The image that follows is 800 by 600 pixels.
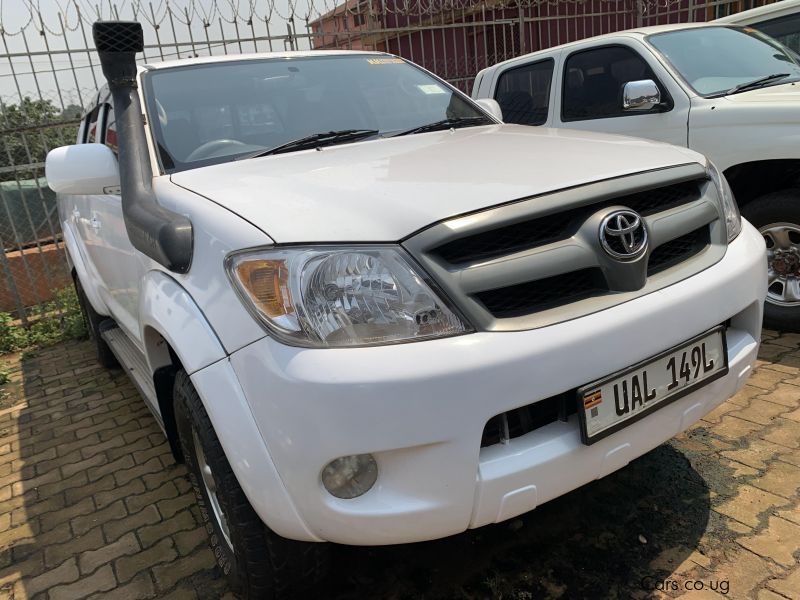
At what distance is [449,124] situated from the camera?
278 centimetres

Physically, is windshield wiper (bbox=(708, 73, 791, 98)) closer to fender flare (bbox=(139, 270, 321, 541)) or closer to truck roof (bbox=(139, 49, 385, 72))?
truck roof (bbox=(139, 49, 385, 72))

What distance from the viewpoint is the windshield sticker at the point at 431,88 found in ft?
10.0

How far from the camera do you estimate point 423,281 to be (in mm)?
1474

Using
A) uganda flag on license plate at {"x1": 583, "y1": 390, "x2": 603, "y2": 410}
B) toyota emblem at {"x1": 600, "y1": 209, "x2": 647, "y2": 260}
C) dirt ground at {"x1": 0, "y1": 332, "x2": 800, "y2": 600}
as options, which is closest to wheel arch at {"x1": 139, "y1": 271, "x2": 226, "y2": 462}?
dirt ground at {"x1": 0, "y1": 332, "x2": 800, "y2": 600}

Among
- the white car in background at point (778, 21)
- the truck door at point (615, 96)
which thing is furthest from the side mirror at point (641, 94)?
the white car in background at point (778, 21)

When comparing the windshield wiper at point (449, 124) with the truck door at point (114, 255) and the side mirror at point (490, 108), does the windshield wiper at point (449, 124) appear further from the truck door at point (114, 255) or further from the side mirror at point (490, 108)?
the truck door at point (114, 255)

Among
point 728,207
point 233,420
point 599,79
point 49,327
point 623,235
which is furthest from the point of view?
point 49,327

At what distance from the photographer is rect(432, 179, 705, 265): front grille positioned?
1.53 meters

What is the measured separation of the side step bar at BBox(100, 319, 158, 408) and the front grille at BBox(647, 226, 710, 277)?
5.49ft

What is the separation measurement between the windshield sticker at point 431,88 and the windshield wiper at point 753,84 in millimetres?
1778

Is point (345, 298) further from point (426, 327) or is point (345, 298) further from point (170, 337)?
point (170, 337)

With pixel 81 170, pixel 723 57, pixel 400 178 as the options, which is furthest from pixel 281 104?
pixel 723 57

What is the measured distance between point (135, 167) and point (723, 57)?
3728 mm

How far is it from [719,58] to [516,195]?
10.8 ft
